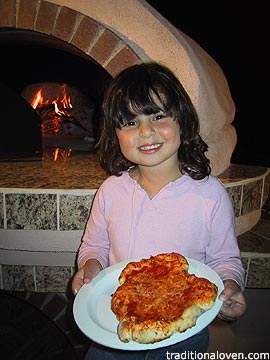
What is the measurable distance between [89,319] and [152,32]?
122cm

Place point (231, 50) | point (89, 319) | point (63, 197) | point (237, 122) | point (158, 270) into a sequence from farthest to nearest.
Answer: point (237, 122)
point (231, 50)
point (63, 197)
point (158, 270)
point (89, 319)

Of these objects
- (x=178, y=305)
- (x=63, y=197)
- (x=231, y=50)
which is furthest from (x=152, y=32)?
(x=231, y=50)

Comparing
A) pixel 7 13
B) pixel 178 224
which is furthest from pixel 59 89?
pixel 178 224

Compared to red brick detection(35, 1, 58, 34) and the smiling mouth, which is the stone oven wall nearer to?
red brick detection(35, 1, 58, 34)

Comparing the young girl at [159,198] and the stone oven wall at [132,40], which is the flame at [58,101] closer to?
the stone oven wall at [132,40]

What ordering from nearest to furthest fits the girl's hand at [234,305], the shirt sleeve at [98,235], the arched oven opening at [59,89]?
the girl's hand at [234,305] → the shirt sleeve at [98,235] → the arched oven opening at [59,89]

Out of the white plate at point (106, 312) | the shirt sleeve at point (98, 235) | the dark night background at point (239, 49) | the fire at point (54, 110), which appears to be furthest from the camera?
the dark night background at point (239, 49)

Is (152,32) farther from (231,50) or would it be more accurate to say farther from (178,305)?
(231,50)

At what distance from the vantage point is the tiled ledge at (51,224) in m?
1.38

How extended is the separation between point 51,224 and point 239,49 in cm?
265

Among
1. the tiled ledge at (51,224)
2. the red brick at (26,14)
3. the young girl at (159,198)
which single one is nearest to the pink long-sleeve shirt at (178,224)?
the young girl at (159,198)

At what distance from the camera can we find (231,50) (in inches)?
125

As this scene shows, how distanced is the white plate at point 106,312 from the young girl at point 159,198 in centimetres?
6

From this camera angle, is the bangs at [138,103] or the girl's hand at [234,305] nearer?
the girl's hand at [234,305]
